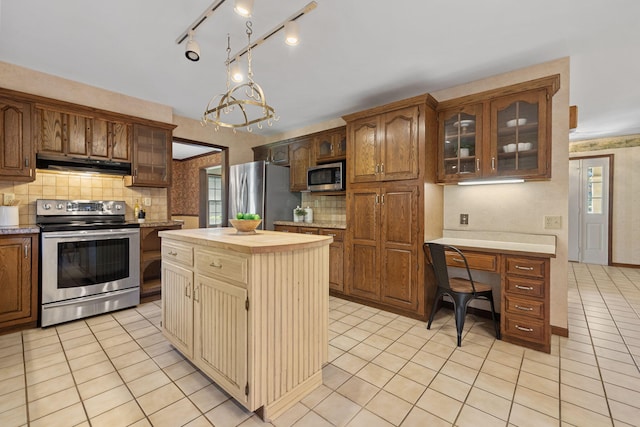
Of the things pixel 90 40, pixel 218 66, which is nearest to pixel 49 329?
pixel 90 40

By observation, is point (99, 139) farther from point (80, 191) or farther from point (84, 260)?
point (84, 260)

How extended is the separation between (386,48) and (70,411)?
3430mm

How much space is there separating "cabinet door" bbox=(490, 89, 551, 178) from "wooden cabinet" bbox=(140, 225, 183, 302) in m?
3.85

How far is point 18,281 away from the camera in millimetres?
2621

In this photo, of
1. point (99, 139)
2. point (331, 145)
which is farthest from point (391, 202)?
point (99, 139)

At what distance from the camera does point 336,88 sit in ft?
11.0

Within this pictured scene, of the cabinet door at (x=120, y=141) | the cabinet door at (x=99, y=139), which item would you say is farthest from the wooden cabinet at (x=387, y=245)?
the cabinet door at (x=99, y=139)

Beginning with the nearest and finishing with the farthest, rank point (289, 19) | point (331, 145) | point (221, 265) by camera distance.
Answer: point (221, 265)
point (289, 19)
point (331, 145)

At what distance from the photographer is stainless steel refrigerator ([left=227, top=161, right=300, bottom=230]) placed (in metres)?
4.32

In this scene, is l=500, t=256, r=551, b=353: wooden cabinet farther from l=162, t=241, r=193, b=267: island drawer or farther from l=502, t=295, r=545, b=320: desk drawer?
l=162, t=241, r=193, b=267: island drawer

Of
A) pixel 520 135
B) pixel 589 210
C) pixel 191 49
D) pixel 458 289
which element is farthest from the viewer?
pixel 589 210

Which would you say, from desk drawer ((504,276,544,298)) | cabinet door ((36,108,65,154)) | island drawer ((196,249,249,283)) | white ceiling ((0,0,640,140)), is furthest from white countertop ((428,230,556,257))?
cabinet door ((36,108,65,154))

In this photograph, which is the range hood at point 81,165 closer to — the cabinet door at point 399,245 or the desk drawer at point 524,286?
the cabinet door at point 399,245

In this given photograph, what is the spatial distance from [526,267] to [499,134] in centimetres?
129
